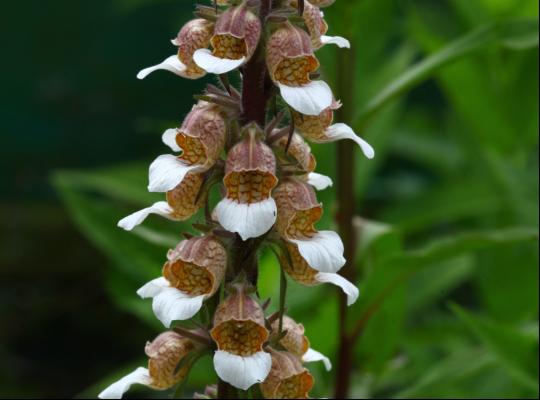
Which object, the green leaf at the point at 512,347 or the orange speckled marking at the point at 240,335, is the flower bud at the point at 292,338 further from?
the green leaf at the point at 512,347

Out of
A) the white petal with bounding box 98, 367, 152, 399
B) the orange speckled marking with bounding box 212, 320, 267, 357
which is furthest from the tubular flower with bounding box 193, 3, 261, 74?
the white petal with bounding box 98, 367, 152, 399

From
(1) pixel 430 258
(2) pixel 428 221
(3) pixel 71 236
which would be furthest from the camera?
(3) pixel 71 236

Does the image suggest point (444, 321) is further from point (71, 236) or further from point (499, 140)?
point (71, 236)

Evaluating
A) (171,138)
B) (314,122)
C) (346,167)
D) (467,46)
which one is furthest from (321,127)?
(346,167)

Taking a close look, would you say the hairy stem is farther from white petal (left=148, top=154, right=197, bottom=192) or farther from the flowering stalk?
white petal (left=148, top=154, right=197, bottom=192)

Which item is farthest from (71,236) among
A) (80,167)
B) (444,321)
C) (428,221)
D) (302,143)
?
(302,143)
